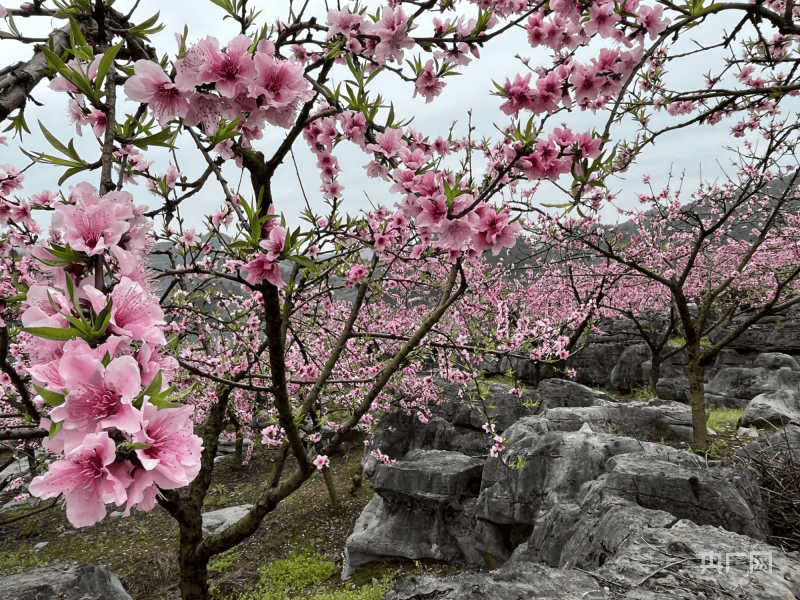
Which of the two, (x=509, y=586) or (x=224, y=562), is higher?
(x=509, y=586)

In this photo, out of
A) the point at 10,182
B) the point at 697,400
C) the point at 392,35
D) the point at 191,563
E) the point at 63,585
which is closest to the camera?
the point at 392,35

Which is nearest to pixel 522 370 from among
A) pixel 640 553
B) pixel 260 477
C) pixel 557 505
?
pixel 260 477

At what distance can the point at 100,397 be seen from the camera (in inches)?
Result: 31.2

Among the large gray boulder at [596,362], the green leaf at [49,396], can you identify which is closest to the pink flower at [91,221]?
the green leaf at [49,396]

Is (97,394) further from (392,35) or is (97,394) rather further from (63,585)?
(63,585)

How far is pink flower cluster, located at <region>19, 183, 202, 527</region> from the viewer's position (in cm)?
76

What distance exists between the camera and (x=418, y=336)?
2.78m

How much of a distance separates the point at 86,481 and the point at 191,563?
3.99 meters

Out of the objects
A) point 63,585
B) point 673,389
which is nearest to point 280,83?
point 63,585

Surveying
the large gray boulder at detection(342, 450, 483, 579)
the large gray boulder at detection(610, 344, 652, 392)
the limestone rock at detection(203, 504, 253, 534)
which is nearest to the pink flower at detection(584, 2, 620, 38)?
the large gray boulder at detection(342, 450, 483, 579)

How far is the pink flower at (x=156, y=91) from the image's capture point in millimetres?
1227

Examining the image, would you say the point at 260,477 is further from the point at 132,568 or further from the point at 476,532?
the point at 476,532

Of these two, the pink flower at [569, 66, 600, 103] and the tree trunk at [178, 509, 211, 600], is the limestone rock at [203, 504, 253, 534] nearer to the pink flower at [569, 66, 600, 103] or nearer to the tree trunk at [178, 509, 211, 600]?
the tree trunk at [178, 509, 211, 600]

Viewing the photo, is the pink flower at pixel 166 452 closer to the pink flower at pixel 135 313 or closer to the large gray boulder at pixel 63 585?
the pink flower at pixel 135 313
